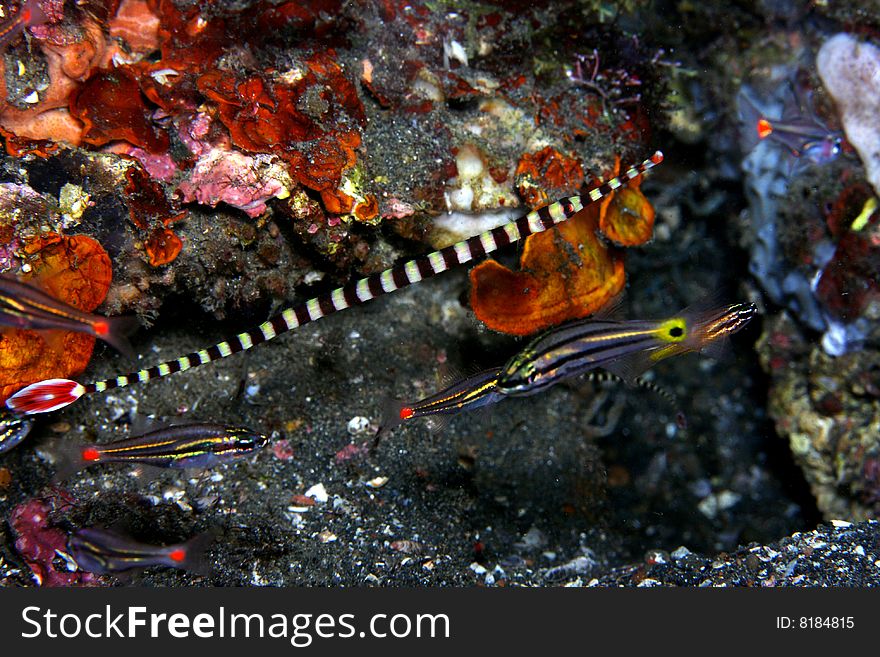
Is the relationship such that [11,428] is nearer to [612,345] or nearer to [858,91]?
[612,345]

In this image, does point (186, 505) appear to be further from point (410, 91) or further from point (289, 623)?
point (410, 91)

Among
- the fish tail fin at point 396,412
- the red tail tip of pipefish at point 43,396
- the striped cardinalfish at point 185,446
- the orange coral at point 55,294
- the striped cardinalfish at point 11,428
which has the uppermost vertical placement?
the orange coral at point 55,294

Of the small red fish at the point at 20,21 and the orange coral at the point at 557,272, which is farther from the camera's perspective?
the orange coral at the point at 557,272

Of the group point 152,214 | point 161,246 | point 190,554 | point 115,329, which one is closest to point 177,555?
point 190,554

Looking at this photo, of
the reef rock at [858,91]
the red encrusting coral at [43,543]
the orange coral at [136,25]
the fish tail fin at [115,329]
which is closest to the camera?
the fish tail fin at [115,329]

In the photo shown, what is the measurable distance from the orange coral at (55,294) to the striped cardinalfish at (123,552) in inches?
42.0

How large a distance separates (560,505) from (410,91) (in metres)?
3.48

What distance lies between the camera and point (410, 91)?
4125 mm

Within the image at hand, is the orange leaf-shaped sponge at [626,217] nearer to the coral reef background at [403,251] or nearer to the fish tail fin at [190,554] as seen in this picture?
the coral reef background at [403,251]

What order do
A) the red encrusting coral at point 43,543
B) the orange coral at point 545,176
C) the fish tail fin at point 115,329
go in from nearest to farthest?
the fish tail fin at point 115,329, the red encrusting coral at point 43,543, the orange coral at point 545,176

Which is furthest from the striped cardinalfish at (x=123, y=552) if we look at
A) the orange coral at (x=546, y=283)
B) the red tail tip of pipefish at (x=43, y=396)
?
the orange coral at (x=546, y=283)

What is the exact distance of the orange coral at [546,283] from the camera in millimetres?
3928

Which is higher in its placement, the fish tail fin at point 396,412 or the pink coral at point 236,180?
the pink coral at point 236,180

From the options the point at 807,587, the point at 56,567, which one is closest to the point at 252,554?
the point at 56,567
